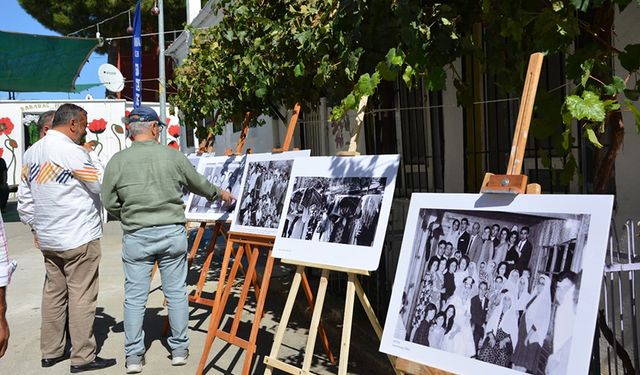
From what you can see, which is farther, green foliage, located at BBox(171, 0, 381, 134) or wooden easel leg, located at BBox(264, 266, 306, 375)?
green foliage, located at BBox(171, 0, 381, 134)

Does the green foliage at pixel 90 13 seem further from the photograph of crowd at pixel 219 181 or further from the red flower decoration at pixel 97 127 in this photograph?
the photograph of crowd at pixel 219 181

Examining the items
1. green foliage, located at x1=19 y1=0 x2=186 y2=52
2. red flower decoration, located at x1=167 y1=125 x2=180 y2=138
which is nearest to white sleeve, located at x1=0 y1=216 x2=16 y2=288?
red flower decoration, located at x1=167 y1=125 x2=180 y2=138

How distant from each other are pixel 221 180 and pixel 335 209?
2.54 meters

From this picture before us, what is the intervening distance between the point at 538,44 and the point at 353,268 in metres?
1.42

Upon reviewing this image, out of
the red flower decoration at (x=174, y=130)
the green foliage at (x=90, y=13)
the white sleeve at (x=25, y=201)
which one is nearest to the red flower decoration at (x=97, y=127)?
the red flower decoration at (x=174, y=130)

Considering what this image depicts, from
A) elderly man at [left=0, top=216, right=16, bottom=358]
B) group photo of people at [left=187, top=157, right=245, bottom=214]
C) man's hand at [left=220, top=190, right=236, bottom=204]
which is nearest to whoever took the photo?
elderly man at [left=0, top=216, right=16, bottom=358]

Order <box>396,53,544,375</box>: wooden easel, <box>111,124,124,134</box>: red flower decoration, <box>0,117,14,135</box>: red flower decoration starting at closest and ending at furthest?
<box>396,53,544,375</box>: wooden easel, <box>111,124,124,134</box>: red flower decoration, <box>0,117,14,135</box>: red flower decoration

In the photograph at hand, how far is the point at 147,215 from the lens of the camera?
4238mm

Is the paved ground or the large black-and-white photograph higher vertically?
the large black-and-white photograph

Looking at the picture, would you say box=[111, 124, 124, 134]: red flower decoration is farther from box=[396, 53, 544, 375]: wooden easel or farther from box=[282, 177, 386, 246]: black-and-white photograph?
box=[396, 53, 544, 375]: wooden easel

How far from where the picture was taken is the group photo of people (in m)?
5.41

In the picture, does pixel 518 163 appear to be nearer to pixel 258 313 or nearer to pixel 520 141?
pixel 520 141

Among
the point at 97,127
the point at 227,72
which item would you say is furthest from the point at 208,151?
the point at 97,127

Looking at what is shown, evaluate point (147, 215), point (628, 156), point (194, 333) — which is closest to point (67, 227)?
point (147, 215)
